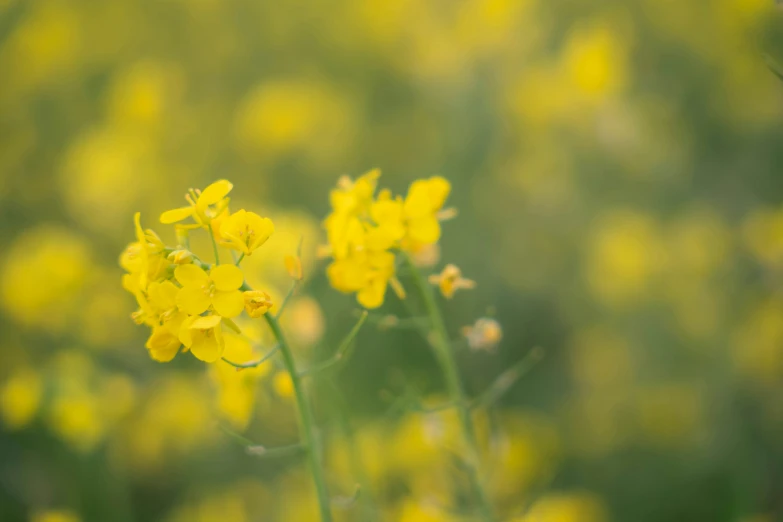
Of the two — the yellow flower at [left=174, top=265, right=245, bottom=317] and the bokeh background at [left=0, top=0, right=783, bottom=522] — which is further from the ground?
the bokeh background at [left=0, top=0, right=783, bottom=522]

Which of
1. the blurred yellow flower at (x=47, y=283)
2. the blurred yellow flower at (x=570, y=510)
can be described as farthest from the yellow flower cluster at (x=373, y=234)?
the blurred yellow flower at (x=47, y=283)

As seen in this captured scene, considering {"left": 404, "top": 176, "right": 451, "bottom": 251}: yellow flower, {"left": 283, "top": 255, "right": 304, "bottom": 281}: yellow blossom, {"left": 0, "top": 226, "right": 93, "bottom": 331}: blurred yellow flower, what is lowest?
{"left": 283, "top": 255, "right": 304, "bottom": 281}: yellow blossom

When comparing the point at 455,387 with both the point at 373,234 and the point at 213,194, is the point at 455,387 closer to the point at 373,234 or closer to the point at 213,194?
the point at 373,234

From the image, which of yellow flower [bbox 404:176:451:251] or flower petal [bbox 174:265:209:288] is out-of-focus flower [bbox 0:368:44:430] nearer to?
flower petal [bbox 174:265:209:288]

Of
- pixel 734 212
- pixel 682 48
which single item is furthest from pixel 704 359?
pixel 682 48

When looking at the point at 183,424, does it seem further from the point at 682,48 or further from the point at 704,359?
the point at 682,48

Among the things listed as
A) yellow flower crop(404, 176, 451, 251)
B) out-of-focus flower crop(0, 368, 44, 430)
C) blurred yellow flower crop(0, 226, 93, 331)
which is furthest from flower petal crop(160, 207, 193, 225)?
blurred yellow flower crop(0, 226, 93, 331)

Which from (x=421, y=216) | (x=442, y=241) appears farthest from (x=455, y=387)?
(x=442, y=241)
